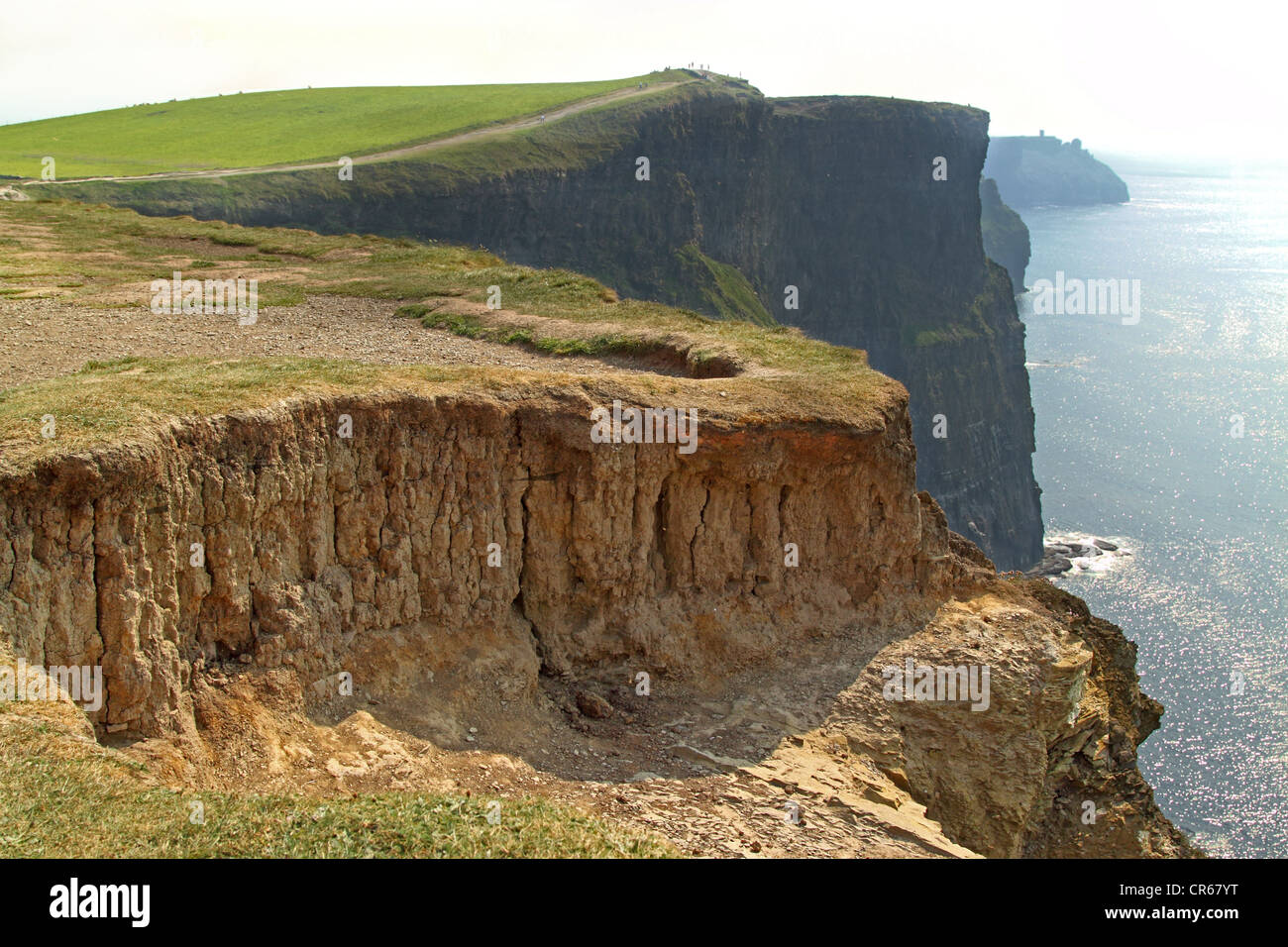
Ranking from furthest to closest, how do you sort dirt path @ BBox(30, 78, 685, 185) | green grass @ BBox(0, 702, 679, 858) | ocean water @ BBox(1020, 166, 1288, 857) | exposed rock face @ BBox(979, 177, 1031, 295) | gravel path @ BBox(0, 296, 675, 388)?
exposed rock face @ BBox(979, 177, 1031, 295)
dirt path @ BBox(30, 78, 685, 185)
ocean water @ BBox(1020, 166, 1288, 857)
gravel path @ BBox(0, 296, 675, 388)
green grass @ BBox(0, 702, 679, 858)

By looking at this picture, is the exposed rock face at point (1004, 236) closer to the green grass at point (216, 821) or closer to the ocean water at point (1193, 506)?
the ocean water at point (1193, 506)

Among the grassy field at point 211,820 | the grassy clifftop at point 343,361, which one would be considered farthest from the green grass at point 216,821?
the grassy clifftop at point 343,361

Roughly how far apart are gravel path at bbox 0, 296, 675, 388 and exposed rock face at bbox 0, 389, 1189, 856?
15.6 ft

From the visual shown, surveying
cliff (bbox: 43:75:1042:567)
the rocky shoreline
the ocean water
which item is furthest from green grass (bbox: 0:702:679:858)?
the rocky shoreline

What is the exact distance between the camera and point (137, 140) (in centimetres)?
7706

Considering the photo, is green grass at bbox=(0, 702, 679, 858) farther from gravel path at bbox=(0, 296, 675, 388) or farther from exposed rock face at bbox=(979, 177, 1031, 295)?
exposed rock face at bbox=(979, 177, 1031, 295)

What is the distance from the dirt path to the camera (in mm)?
63750

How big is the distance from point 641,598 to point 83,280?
826 inches

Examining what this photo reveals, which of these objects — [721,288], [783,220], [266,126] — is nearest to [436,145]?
[266,126]

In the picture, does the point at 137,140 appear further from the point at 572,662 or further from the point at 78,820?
the point at 78,820

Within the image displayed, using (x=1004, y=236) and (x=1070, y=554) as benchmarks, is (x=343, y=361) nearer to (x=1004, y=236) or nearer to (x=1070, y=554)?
(x=1070, y=554)

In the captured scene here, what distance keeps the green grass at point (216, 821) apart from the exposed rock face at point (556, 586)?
216cm

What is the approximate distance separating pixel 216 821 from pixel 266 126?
A: 84608 mm
